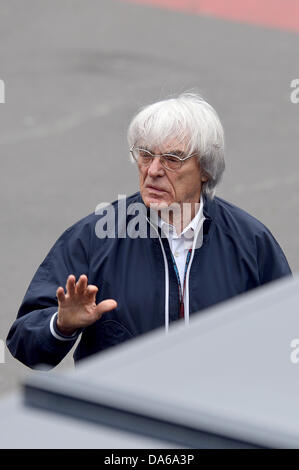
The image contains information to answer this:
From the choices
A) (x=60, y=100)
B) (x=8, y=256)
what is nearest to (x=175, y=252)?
(x=8, y=256)

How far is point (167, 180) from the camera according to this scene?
155 inches

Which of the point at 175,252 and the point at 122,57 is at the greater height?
the point at 122,57

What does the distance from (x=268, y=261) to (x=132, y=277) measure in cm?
46

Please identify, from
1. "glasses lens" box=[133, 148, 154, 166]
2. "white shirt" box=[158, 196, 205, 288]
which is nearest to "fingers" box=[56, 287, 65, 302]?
"white shirt" box=[158, 196, 205, 288]

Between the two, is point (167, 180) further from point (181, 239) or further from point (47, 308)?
point (47, 308)

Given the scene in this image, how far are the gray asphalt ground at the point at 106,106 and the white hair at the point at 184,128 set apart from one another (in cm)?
269

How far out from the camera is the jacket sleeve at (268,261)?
3.96 metres

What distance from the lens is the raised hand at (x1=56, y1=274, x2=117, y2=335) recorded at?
3516 millimetres

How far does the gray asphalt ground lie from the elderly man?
252 centimetres

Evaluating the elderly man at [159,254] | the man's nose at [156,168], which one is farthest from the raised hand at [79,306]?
the man's nose at [156,168]

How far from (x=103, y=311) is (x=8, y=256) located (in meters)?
4.59

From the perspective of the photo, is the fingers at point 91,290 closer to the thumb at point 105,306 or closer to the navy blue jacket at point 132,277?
the thumb at point 105,306
